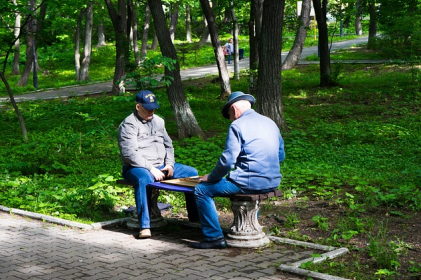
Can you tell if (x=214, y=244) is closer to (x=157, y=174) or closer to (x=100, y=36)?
(x=157, y=174)

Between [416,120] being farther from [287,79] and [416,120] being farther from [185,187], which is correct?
[185,187]

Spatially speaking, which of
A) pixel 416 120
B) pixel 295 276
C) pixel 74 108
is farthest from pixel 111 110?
pixel 295 276

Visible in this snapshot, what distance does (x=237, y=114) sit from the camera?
657 centimetres

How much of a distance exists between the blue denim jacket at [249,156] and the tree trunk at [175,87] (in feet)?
24.7

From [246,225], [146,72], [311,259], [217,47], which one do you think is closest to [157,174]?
[246,225]

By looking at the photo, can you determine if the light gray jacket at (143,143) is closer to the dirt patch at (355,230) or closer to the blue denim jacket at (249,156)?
the dirt patch at (355,230)

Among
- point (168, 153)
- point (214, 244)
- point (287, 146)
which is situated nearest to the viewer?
point (214, 244)

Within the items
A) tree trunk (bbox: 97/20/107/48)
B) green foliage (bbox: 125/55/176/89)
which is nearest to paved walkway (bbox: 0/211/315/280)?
green foliage (bbox: 125/55/176/89)

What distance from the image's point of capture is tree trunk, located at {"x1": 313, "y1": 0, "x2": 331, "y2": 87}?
2152 cm

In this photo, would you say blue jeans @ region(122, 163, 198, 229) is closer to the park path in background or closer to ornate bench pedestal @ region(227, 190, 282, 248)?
ornate bench pedestal @ region(227, 190, 282, 248)

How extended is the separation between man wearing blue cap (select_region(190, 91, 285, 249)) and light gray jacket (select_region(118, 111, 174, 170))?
1.07 m

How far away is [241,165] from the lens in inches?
251

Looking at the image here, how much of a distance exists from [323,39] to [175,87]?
9.18m

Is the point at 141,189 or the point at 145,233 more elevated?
the point at 141,189
